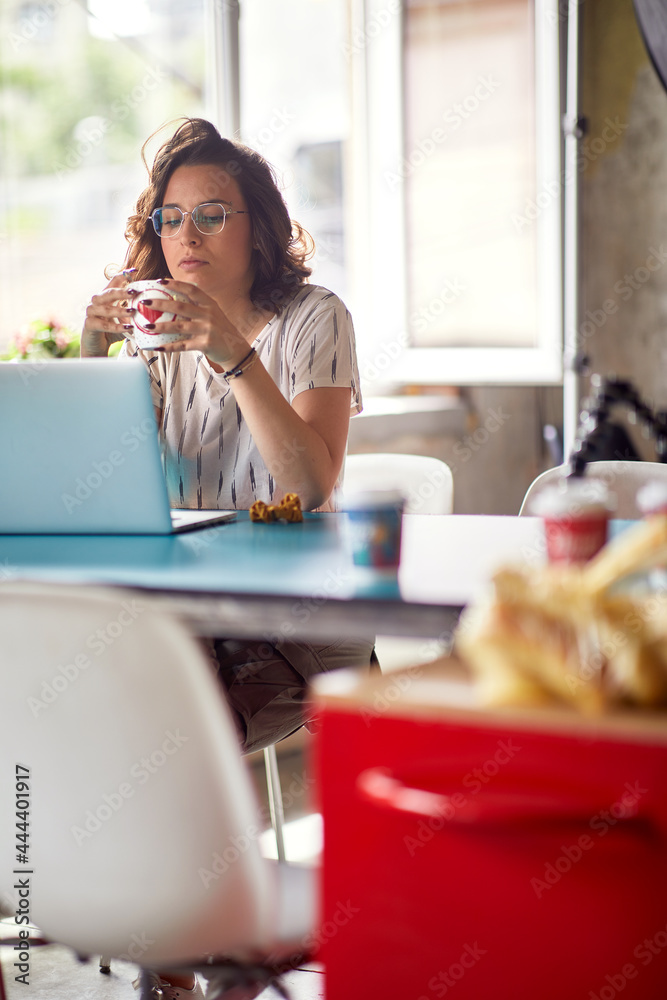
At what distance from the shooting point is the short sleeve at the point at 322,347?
1.75 meters

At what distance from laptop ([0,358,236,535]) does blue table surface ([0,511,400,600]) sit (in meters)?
0.03

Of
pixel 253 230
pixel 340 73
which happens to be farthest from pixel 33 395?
pixel 340 73

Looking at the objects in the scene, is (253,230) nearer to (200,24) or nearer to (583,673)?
(583,673)

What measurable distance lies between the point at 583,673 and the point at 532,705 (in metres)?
0.05

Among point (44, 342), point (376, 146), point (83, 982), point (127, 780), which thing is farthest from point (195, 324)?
point (376, 146)

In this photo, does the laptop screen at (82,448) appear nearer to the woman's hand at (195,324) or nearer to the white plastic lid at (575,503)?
the woman's hand at (195,324)

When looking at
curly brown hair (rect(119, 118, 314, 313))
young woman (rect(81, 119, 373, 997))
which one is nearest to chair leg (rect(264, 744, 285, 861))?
young woman (rect(81, 119, 373, 997))

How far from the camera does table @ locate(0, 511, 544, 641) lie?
998 mm

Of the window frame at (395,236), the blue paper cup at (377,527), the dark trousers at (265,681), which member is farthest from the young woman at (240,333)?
the window frame at (395,236)

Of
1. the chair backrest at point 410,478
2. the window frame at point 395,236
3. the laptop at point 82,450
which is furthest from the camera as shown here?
the window frame at point 395,236

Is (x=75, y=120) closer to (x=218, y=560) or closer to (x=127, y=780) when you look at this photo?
(x=218, y=560)

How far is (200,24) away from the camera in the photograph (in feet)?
11.6

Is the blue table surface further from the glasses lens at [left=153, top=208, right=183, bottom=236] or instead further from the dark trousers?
the glasses lens at [left=153, top=208, right=183, bottom=236]

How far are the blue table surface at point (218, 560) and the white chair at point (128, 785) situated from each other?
20cm
